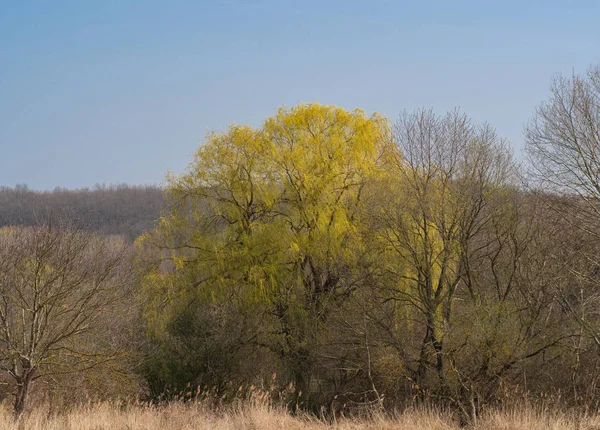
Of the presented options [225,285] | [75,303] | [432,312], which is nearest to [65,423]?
[75,303]

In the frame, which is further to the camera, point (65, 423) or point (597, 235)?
point (597, 235)

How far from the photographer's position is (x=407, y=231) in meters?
16.3

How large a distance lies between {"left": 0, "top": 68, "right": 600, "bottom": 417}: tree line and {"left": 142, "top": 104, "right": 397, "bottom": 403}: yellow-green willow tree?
0.06 meters

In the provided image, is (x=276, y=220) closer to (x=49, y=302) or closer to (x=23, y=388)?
(x=49, y=302)

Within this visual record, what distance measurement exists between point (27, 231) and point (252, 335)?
25.0ft

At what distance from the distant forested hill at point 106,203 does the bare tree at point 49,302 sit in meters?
60.0

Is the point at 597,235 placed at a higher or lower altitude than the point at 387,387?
higher

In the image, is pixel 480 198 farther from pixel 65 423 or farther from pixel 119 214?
pixel 119 214

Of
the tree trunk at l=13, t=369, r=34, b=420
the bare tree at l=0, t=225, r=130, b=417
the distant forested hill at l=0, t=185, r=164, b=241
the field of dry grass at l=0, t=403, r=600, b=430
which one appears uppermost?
the distant forested hill at l=0, t=185, r=164, b=241

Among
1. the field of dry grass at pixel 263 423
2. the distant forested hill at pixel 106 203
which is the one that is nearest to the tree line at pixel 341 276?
the field of dry grass at pixel 263 423

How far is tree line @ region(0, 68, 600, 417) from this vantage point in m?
14.1

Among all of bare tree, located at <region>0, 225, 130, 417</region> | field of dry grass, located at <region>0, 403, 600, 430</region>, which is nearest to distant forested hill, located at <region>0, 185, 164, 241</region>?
bare tree, located at <region>0, 225, 130, 417</region>

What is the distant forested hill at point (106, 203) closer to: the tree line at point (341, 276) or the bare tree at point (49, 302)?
the tree line at point (341, 276)

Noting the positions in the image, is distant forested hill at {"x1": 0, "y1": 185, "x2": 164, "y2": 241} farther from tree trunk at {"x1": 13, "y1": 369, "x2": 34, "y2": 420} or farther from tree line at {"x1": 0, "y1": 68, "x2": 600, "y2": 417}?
tree trunk at {"x1": 13, "y1": 369, "x2": 34, "y2": 420}
